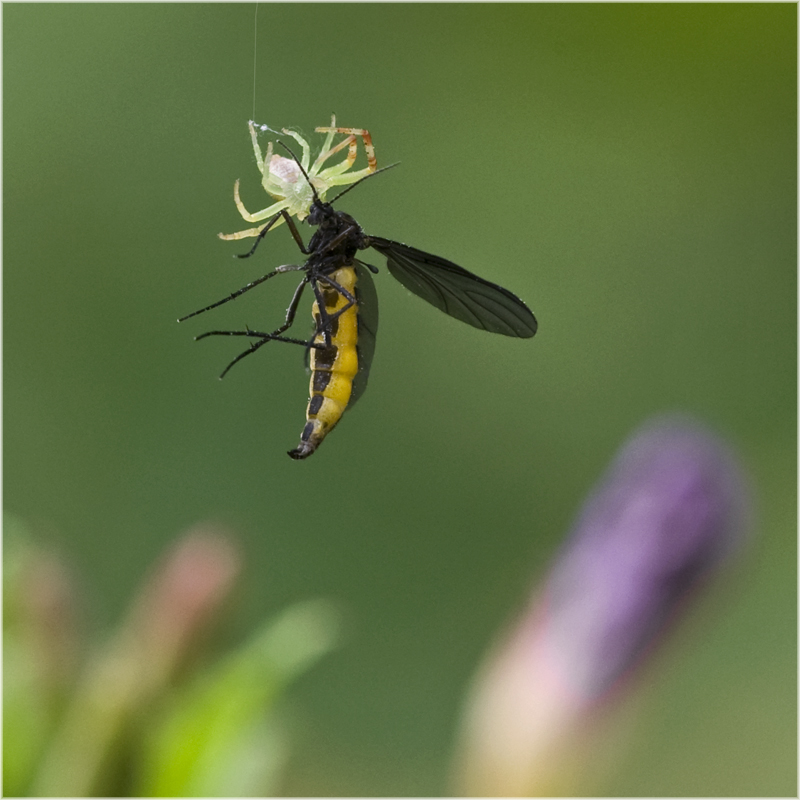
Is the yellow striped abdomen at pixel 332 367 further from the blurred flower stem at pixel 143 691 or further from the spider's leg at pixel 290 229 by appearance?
the blurred flower stem at pixel 143 691

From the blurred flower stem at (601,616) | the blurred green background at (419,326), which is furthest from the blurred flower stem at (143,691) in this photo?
the blurred green background at (419,326)

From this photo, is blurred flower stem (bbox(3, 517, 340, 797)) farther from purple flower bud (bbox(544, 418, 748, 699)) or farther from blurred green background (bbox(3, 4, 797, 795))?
blurred green background (bbox(3, 4, 797, 795))

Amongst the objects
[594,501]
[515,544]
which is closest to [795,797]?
[515,544]

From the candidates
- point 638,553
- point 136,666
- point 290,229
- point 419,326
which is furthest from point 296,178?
point 419,326

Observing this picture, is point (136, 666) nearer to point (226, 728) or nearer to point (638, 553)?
point (226, 728)

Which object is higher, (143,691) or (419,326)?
(419,326)

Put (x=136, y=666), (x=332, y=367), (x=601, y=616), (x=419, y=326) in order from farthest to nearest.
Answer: (x=419, y=326) < (x=601, y=616) < (x=136, y=666) < (x=332, y=367)

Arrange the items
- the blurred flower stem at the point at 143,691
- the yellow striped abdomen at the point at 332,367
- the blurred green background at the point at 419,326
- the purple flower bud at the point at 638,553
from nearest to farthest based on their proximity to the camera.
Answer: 1. the yellow striped abdomen at the point at 332,367
2. the blurred flower stem at the point at 143,691
3. the purple flower bud at the point at 638,553
4. the blurred green background at the point at 419,326
